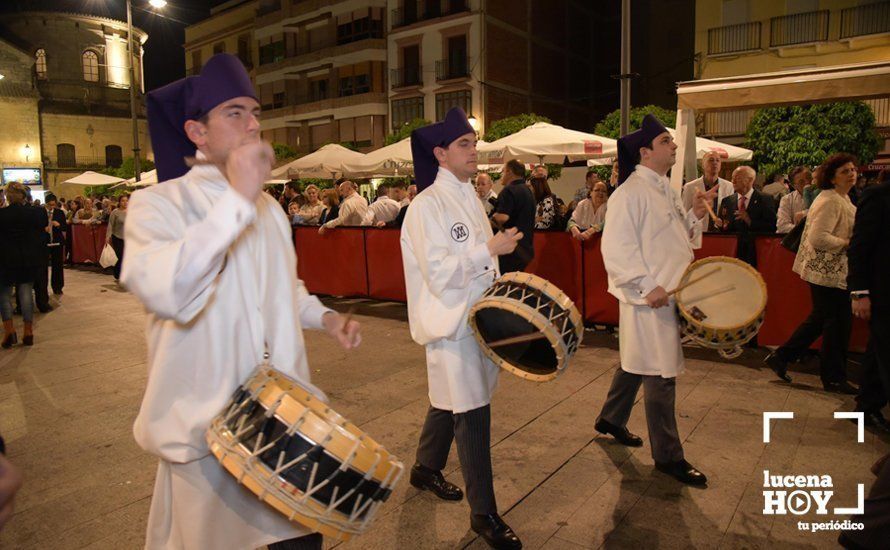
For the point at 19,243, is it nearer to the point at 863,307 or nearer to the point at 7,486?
the point at 7,486

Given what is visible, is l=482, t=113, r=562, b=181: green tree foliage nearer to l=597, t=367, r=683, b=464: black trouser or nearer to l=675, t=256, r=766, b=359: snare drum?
l=675, t=256, r=766, b=359: snare drum

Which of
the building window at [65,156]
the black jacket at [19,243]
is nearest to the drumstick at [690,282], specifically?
the black jacket at [19,243]

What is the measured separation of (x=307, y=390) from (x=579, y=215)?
26.4 ft

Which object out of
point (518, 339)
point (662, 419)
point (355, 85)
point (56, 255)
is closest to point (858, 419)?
point (662, 419)

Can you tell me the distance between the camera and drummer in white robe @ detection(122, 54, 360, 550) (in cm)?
175

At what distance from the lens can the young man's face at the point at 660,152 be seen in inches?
170

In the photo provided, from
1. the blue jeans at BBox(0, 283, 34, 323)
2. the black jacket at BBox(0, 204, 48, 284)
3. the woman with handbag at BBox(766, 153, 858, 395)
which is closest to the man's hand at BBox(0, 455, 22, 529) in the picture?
the woman with handbag at BBox(766, 153, 858, 395)

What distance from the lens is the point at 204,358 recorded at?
1.95m

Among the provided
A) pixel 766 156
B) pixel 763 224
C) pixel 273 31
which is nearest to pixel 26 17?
pixel 273 31

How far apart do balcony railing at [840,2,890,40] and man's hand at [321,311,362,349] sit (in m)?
30.1

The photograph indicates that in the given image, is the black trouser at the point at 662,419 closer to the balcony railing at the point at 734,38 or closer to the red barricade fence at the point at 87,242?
the red barricade fence at the point at 87,242

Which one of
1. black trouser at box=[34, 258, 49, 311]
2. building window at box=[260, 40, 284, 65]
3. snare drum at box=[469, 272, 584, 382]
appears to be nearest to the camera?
snare drum at box=[469, 272, 584, 382]

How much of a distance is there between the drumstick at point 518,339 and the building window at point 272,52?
49.1 metres

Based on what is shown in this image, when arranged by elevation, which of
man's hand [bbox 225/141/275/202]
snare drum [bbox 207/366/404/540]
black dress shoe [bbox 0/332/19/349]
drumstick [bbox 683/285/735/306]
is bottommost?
black dress shoe [bbox 0/332/19/349]
